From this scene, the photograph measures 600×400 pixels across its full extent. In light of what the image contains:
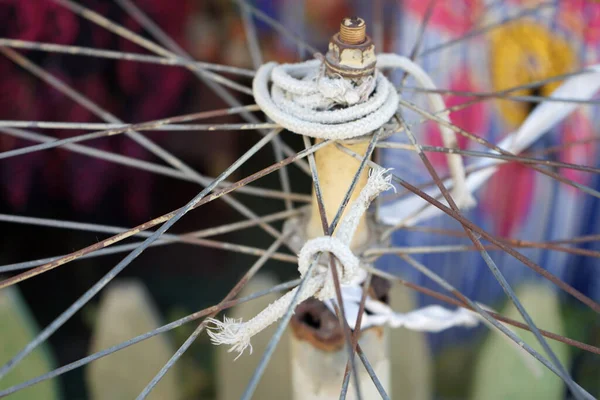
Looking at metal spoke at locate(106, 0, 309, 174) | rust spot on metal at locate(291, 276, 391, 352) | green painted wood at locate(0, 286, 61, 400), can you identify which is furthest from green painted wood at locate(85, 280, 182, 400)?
rust spot on metal at locate(291, 276, 391, 352)

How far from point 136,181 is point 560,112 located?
80 cm

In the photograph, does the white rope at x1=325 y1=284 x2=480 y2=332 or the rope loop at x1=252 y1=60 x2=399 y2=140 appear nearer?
the rope loop at x1=252 y1=60 x2=399 y2=140

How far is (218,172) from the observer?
4.15 ft

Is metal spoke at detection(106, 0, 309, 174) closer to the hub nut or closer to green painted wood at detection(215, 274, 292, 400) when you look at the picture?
the hub nut

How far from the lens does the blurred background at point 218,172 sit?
1122 millimetres

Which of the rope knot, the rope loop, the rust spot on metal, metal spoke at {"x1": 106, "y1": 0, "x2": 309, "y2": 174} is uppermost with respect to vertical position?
metal spoke at {"x1": 106, "y1": 0, "x2": 309, "y2": 174}

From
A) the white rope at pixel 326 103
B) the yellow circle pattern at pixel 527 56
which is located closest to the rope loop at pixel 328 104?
the white rope at pixel 326 103

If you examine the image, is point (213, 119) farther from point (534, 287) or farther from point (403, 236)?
point (534, 287)

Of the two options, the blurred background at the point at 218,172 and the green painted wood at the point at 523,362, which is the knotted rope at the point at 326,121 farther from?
the green painted wood at the point at 523,362

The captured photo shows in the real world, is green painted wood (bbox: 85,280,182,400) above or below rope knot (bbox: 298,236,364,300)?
above

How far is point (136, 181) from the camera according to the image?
4.21 ft

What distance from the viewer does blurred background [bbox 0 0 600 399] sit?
3.68 feet

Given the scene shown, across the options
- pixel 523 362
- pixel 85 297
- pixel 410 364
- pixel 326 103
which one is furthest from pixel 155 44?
pixel 523 362

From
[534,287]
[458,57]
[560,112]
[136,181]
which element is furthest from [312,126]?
[534,287]
